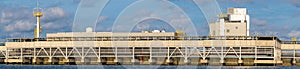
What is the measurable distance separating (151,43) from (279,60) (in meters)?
35.0

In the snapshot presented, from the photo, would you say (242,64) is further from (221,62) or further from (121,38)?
(121,38)

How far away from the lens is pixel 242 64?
628ft

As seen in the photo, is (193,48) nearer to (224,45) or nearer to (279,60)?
(224,45)

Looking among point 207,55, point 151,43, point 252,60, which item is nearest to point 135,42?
point 151,43

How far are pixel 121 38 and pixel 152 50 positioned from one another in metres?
9.15

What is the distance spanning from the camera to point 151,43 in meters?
196

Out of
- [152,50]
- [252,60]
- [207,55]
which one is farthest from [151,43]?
[252,60]

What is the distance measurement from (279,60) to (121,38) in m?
43.0

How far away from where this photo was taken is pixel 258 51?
192 metres

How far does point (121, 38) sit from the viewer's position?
200m

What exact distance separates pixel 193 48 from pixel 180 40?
4.10 metres

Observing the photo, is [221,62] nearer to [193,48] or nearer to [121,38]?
[193,48]

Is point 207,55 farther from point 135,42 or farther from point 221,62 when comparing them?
point 135,42

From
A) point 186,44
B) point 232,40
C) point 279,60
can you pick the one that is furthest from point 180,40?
point 279,60
